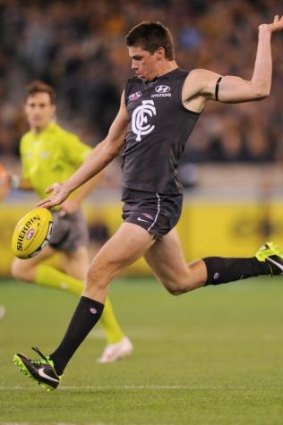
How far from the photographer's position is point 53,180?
11.1m

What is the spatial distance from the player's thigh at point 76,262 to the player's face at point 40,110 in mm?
1248

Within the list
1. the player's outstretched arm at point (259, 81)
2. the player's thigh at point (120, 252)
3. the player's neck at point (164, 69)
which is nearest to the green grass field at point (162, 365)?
the player's thigh at point (120, 252)

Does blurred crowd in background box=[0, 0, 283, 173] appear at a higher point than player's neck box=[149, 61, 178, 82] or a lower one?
lower

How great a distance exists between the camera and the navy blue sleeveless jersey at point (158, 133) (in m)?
7.58

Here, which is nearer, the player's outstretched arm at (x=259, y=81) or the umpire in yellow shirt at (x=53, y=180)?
the player's outstretched arm at (x=259, y=81)

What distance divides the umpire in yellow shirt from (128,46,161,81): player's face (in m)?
3.17

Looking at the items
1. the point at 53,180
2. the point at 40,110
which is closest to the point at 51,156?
the point at 53,180

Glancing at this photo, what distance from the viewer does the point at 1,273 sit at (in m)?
20.0

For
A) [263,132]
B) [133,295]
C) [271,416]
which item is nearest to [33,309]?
[133,295]

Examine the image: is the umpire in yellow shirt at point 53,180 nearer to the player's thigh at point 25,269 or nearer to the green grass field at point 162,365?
the player's thigh at point 25,269

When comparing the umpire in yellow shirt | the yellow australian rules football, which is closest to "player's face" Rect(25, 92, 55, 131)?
the umpire in yellow shirt

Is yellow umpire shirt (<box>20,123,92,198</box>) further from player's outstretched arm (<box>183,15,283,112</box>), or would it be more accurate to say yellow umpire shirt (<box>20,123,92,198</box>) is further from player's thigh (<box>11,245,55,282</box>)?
player's outstretched arm (<box>183,15,283,112</box>)

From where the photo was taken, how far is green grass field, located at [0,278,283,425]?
671cm

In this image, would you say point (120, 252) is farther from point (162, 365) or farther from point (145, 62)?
point (162, 365)
